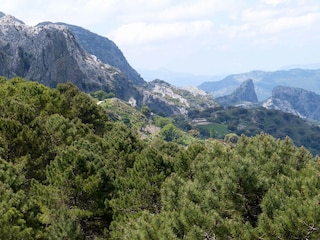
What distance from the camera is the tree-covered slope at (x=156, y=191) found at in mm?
15516

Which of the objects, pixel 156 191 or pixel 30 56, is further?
pixel 30 56

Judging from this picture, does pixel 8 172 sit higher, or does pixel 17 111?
pixel 17 111

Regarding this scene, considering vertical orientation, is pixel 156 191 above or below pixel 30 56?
below

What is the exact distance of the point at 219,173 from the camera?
60.5 feet

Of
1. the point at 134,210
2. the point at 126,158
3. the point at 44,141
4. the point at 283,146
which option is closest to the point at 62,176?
the point at 134,210

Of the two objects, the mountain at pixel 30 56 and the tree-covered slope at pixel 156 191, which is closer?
the tree-covered slope at pixel 156 191

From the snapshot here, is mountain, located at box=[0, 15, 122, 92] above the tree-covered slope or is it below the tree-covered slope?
above

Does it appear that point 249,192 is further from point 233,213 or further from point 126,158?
point 126,158

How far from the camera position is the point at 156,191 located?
1017 inches

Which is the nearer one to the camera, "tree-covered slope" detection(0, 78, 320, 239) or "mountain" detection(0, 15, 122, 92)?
"tree-covered slope" detection(0, 78, 320, 239)

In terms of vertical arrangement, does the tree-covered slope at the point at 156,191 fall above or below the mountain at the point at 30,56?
below

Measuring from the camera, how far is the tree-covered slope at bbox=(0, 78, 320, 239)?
15.5 m

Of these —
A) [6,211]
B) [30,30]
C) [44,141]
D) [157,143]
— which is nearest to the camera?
[6,211]

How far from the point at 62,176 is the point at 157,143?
40.1m
